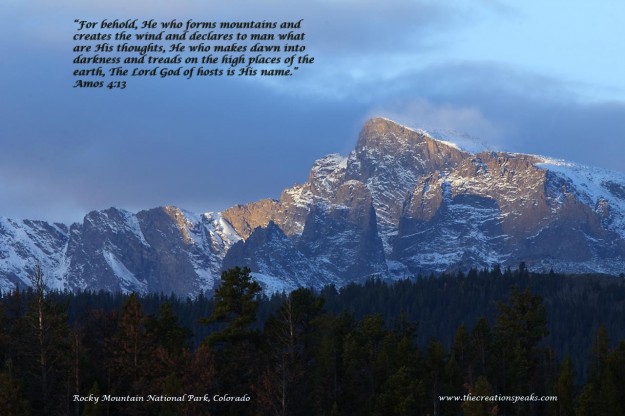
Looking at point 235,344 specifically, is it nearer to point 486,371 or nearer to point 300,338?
point 300,338

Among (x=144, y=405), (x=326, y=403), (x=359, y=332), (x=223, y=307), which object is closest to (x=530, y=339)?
(x=359, y=332)

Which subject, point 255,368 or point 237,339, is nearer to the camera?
point 255,368

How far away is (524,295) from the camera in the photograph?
14975 centimetres

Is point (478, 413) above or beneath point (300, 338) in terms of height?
beneath

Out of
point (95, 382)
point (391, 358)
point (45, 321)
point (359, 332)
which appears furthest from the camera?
point (359, 332)

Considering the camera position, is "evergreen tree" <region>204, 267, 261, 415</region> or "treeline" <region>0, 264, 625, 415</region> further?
"evergreen tree" <region>204, 267, 261, 415</region>

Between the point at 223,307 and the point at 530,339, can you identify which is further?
the point at 530,339

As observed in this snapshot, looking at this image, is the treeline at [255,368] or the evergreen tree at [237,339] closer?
the treeline at [255,368]

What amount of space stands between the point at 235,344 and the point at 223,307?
11.9 feet

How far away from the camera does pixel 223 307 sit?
12725 centimetres

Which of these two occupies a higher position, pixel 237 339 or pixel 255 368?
pixel 237 339

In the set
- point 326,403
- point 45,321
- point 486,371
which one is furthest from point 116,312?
point 486,371

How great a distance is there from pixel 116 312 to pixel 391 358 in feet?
92.5

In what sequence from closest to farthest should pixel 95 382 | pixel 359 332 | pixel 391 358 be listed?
1. pixel 95 382
2. pixel 391 358
3. pixel 359 332
